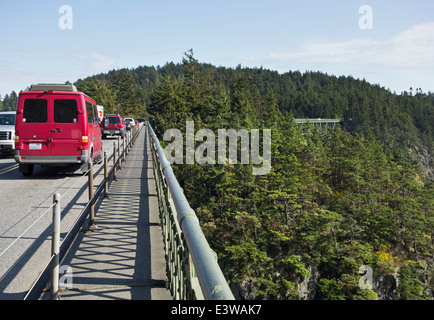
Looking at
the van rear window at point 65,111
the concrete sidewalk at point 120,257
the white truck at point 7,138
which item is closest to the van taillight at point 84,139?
the van rear window at point 65,111

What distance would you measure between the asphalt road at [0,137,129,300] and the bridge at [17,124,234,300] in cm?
26

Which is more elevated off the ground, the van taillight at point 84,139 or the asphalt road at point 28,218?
the van taillight at point 84,139

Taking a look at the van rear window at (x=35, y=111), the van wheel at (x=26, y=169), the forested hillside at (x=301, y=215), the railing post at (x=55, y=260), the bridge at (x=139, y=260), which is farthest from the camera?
the forested hillside at (x=301, y=215)

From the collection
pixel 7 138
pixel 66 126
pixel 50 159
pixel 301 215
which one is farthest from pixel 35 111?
pixel 301 215

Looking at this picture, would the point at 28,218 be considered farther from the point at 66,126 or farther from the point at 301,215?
the point at 301,215

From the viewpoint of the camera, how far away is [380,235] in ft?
242

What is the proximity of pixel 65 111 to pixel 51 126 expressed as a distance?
0.64 meters

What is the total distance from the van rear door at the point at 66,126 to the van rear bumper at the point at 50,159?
11 centimetres

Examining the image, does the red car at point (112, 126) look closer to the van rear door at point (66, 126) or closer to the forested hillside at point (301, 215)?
the van rear door at point (66, 126)

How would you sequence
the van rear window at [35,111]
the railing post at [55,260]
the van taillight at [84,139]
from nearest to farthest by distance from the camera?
1. the railing post at [55,260]
2. the van rear window at [35,111]
3. the van taillight at [84,139]

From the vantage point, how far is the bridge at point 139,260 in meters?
2.15
